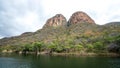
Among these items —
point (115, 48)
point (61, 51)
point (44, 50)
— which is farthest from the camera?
point (44, 50)

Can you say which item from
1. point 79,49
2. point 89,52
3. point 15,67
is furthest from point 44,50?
point 15,67

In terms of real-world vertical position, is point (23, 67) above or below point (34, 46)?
below

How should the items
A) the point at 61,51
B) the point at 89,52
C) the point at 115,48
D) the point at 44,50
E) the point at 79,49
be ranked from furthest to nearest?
1. the point at 44,50
2. the point at 61,51
3. the point at 79,49
4. the point at 89,52
5. the point at 115,48

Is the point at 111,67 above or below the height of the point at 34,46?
below

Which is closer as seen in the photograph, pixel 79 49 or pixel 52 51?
pixel 79 49

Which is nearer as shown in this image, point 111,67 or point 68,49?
point 111,67

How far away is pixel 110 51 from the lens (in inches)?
5797

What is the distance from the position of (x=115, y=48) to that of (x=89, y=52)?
24226mm

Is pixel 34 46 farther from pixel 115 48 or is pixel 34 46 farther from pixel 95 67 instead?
pixel 95 67

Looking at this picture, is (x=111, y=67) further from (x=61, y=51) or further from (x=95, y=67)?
(x=61, y=51)

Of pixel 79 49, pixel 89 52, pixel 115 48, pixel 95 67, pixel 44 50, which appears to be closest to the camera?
pixel 95 67

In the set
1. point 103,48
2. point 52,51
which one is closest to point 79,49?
point 103,48

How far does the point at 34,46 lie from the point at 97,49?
257ft

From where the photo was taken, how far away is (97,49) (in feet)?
517
